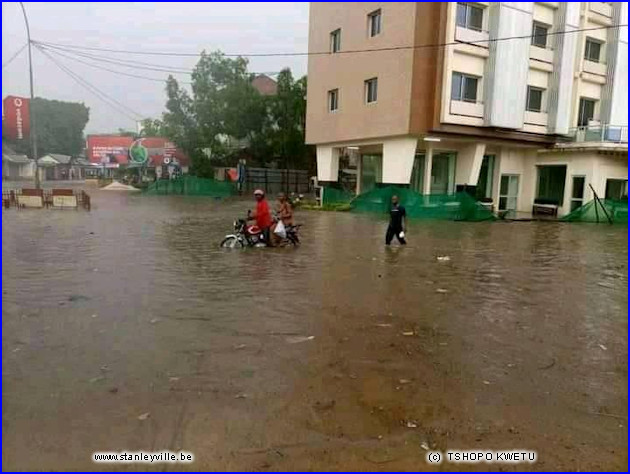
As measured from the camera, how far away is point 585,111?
93.9 ft

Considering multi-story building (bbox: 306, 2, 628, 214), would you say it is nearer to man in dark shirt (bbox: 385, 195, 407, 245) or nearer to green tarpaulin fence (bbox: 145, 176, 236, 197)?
man in dark shirt (bbox: 385, 195, 407, 245)

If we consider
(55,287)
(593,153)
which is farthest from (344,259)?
(593,153)

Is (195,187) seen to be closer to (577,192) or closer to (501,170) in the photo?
(501,170)

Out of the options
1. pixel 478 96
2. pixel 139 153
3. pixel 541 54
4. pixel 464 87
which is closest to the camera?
pixel 464 87

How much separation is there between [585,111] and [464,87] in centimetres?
966

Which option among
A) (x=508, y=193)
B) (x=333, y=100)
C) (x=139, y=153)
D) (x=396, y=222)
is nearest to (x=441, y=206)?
(x=396, y=222)

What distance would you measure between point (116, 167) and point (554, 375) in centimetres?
6665

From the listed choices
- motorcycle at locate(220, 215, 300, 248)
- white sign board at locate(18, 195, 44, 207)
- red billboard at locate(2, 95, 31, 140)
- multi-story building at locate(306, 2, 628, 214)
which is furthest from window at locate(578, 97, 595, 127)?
red billboard at locate(2, 95, 31, 140)

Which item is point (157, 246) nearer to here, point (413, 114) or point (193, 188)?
point (413, 114)

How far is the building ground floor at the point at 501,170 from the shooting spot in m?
25.3

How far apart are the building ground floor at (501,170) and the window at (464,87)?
2.05m

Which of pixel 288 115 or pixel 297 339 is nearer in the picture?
pixel 297 339

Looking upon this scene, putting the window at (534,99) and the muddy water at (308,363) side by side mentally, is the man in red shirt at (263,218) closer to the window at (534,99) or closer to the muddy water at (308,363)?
the muddy water at (308,363)

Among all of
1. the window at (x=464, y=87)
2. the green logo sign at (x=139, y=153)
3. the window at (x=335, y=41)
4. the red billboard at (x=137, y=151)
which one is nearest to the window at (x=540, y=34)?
the window at (x=464, y=87)
